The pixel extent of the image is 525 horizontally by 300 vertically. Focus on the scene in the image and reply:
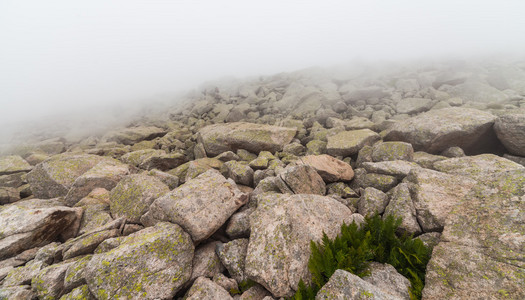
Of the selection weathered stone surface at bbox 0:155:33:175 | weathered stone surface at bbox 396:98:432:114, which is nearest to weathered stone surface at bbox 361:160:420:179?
weathered stone surface at bbox 396:98:432:114

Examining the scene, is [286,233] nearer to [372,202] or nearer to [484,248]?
[372,202]

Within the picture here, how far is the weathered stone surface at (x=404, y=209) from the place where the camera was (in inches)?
223

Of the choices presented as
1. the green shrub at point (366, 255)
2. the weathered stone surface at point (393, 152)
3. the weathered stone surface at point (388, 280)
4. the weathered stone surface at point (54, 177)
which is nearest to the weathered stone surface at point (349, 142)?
the weathered stone surface at point (393, 152)

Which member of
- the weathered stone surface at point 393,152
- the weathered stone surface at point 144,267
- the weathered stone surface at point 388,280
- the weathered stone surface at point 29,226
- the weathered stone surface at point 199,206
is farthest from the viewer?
the weathered stone surface at point 393,152

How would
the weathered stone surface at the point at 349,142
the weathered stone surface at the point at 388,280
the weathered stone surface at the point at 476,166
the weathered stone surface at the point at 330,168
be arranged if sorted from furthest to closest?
the weathered stone surface at the point at 349,142
the weathered stone surface at the point at 330,168
the weathered stone surface at the point at 476,166
the weathered stone surface at the point at 388,280

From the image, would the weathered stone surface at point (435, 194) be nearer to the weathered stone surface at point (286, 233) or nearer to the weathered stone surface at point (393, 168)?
the weathered stone surface at point (393, 168)

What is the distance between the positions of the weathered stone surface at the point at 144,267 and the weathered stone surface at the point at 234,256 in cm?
94

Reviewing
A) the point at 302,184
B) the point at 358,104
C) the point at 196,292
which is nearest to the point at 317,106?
the point at 358,104

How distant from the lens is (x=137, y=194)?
8023 mm

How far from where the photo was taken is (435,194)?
623 cm

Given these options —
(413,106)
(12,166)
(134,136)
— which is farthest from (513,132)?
A: (12,166)

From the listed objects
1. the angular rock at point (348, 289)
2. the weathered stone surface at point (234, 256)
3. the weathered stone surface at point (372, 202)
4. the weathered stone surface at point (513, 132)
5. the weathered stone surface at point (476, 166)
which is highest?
the weathered stone surface at point (513, 132)

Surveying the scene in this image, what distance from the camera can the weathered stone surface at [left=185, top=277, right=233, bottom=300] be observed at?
16.0ft

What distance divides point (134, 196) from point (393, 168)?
Answer: 10.6 metres
